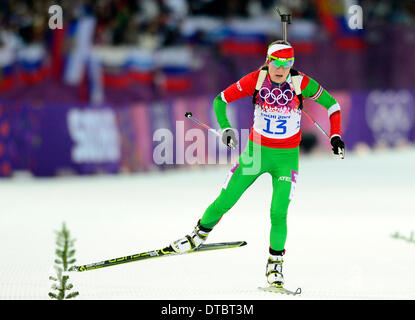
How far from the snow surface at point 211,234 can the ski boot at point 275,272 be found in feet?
0.53

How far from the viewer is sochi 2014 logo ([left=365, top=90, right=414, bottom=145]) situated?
2175 centimetres

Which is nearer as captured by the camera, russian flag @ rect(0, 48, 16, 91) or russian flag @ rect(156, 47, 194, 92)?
russian flag @ rect(0, 48, 16, 91)

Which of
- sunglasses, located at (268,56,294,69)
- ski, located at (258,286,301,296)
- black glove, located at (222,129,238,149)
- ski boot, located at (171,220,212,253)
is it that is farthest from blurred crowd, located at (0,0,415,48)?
ski, located at (258,286,301,296)

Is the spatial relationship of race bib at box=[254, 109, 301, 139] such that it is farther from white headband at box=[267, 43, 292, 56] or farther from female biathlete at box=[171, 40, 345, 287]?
white headband at box=[267, 43, 292, 56]

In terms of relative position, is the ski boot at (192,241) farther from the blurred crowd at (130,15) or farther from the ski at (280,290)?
the blurred crowd at (130,15)

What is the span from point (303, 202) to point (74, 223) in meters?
3.65

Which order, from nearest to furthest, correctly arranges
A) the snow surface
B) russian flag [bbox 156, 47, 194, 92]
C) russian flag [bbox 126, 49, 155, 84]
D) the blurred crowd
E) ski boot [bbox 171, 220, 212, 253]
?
the snow surface < ski boot [bbox 171, 220, 212, 253] < the blurred crowd < russian flag [bbox 126, 49, 155, 84] < russian flag [bbox 156, 47, 194, 92]

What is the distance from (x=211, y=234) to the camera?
10.5 metres

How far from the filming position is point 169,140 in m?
17.4

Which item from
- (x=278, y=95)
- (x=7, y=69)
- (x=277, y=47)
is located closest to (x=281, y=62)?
(x=277, y=47)

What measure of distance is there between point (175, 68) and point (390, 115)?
230 inches

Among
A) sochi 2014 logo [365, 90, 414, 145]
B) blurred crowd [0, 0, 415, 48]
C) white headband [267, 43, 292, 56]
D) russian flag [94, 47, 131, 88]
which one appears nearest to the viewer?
white headband [267, 43, 292, 56]

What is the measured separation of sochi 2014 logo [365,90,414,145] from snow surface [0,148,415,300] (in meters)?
3.39

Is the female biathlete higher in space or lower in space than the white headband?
lower
